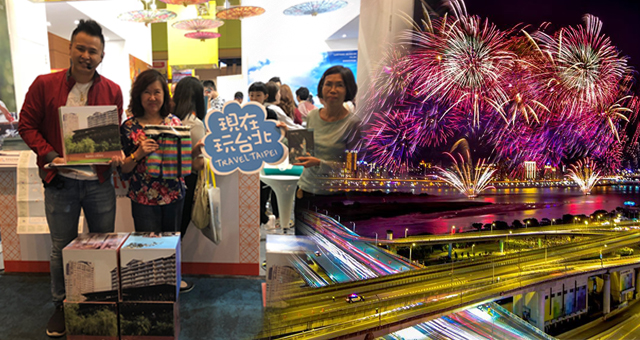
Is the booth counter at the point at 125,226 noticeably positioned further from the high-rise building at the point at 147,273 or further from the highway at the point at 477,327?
the highway at the point at 477,327

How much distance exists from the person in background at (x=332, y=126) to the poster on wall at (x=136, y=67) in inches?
31.0

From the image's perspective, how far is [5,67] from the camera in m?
1.66

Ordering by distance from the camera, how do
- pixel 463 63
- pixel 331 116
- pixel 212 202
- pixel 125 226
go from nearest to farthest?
1. pixel 331 116
2. pixel 463 63
3. pixel 212 202
4. pixel 125 226

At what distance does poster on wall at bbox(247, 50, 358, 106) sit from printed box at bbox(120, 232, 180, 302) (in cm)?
83

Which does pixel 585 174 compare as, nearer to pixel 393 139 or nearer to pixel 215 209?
pixel 393 139

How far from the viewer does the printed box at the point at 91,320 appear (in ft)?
5.27

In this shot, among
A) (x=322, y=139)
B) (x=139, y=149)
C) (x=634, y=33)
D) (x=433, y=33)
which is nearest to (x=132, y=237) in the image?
(x=139, y=149)

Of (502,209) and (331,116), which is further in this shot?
(502,209)

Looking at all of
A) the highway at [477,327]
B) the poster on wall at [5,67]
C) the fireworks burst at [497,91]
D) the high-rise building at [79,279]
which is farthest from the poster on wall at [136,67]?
the highway at [477,327]

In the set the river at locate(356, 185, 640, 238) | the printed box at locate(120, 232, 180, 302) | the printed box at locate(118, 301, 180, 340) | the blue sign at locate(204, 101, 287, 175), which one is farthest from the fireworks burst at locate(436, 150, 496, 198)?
the printed box at locate(118, 301, 180, 340)

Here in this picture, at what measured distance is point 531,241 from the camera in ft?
5.32

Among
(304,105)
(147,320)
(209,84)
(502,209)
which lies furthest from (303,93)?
(147,320)

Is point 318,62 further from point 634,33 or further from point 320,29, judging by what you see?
point 634,33

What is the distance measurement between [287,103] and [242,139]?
0.23 m
